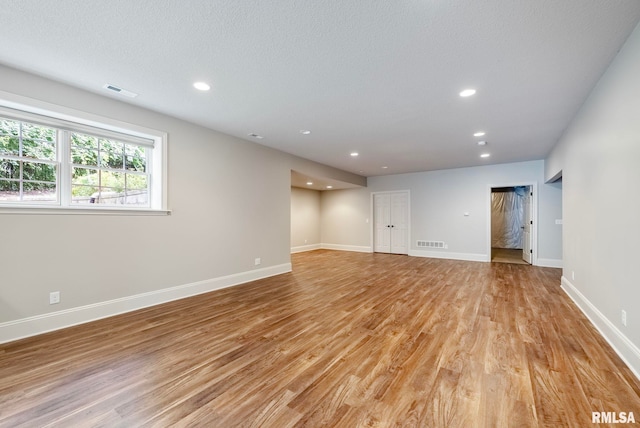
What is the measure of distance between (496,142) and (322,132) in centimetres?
330

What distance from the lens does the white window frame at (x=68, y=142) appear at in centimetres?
271

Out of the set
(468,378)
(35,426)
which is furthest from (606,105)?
(35,426)

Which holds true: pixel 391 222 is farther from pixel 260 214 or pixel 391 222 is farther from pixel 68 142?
pixel 68 142

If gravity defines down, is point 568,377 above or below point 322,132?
below

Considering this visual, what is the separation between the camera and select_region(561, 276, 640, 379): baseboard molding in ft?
6.86

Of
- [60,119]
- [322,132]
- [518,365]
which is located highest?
[322,132]

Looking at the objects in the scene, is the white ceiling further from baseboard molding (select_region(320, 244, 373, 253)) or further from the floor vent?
baseboard molding (select_region(320, 244, 373, 253))

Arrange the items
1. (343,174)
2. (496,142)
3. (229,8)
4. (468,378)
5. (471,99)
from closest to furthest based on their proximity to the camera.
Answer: (229,8) < (468,378) < (471,99) < (496,142) < (343,174)

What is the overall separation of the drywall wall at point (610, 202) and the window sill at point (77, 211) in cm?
495

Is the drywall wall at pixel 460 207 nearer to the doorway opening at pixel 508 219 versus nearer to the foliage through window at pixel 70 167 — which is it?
the doorway opening at pixel 508 219

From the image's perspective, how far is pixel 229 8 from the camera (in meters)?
1.84

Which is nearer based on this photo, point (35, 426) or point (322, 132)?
point (35, 426)

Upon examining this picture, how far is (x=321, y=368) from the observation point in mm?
2148

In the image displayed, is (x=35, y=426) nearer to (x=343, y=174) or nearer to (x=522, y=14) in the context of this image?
(x=522, y=14)
